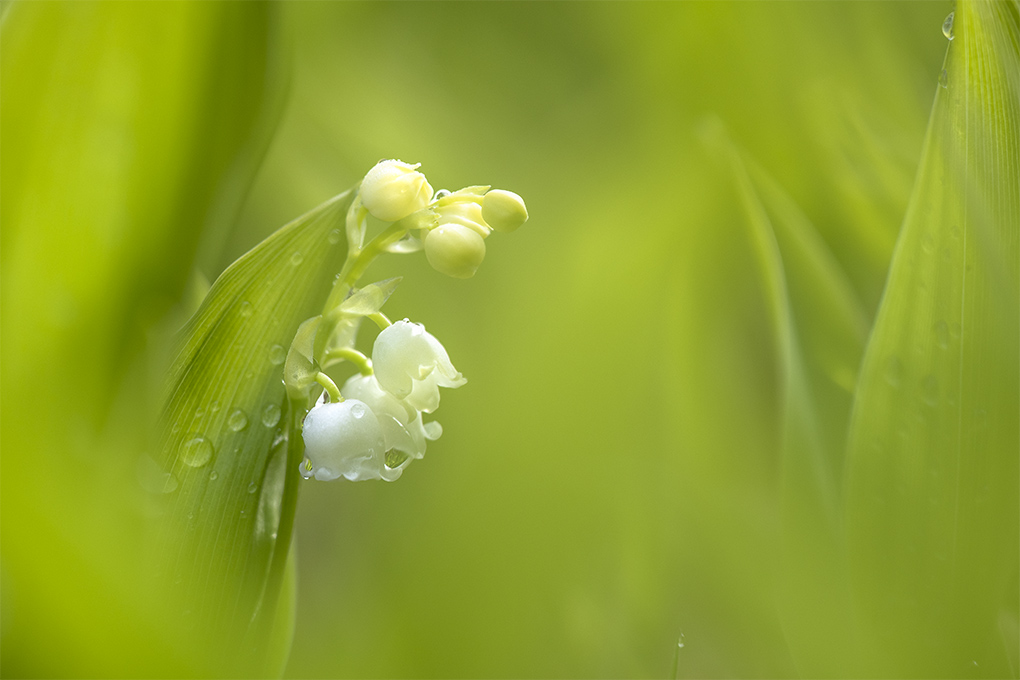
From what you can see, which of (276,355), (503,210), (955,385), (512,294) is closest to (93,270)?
(276,355)

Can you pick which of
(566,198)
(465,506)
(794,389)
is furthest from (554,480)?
(566,198)

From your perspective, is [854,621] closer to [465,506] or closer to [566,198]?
[465,506]

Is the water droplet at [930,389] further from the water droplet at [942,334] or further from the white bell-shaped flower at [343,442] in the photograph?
the white bell-shaped flower at [343,442]

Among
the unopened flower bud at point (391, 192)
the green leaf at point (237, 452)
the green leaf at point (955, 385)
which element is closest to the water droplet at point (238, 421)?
the green leaf at point (237, 452)

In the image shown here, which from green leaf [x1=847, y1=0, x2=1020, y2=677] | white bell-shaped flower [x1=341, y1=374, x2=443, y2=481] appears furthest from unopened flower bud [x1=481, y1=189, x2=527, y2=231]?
green leaf [x1=847, y1=0, x2=1020, y2=677]

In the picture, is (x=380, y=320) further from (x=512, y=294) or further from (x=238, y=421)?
(x=512, y=294)
